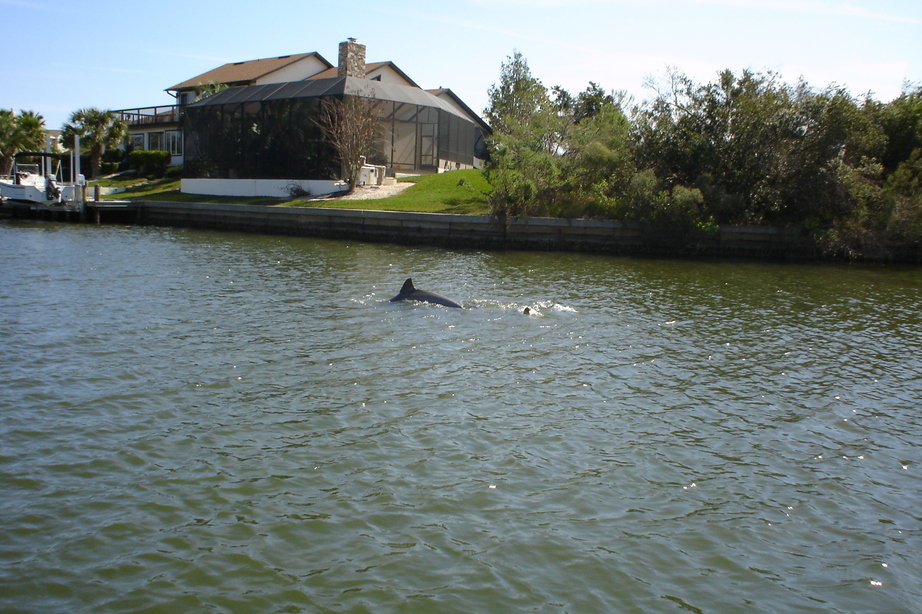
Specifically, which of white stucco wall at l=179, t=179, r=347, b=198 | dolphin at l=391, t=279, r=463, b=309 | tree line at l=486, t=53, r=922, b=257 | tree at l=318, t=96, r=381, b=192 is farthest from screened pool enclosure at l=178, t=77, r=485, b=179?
dolphin at l=391, t=279, r=463, b=309

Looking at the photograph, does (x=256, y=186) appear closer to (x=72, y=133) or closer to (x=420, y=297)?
(x=72, y=133)

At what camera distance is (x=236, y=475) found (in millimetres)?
7246

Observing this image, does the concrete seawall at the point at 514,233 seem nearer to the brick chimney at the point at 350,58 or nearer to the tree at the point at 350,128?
the tree at the point at 350,128

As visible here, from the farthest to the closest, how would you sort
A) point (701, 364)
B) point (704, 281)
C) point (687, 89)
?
point (687, 89)
point (704, 281)
point (701, 364)

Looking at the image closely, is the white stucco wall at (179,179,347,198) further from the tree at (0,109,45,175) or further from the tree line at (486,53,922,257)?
the tree at (0,109,45,175)

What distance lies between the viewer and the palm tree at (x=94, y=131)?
5816 centimetres

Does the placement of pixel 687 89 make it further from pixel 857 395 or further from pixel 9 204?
pixel 9 204

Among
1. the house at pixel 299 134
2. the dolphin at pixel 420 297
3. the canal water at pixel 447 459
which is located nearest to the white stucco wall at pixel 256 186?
the house at pixel 299 134

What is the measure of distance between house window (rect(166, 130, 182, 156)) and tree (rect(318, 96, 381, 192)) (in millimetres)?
25304

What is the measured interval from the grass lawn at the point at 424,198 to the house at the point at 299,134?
2.02m

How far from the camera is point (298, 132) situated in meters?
42.8

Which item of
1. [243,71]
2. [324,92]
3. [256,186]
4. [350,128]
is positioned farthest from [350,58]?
[243,71]

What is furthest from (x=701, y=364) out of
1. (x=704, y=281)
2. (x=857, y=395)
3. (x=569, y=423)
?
(x=704, y=281)

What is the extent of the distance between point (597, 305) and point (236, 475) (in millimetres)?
12096
